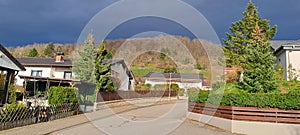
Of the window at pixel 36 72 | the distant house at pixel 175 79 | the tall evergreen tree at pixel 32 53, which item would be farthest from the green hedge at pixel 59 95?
the tall evergreen tree at pixel 32 53

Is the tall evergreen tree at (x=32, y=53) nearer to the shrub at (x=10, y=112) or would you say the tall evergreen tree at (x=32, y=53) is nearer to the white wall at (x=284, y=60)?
the shrub at (x=10, y=112)

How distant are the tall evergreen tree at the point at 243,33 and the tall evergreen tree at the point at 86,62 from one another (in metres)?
11.2

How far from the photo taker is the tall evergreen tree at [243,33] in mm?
19781

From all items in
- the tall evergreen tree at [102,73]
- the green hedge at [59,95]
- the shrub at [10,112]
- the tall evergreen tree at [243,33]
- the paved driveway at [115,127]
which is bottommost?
the paved driveway at [115,127]

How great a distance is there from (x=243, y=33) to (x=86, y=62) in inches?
532

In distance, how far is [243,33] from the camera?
2048 cm

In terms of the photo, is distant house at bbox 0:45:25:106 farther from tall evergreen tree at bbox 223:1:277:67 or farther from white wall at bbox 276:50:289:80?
white wall at bbox 276:50:289:80

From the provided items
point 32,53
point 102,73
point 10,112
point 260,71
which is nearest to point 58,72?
point 102,73

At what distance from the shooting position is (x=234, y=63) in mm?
19469

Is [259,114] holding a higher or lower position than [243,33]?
lower

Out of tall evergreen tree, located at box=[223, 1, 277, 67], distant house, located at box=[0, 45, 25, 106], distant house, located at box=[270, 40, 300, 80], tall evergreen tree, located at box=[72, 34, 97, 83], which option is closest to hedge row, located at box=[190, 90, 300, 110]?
tall evergreen tree, located at box=[223, 1, 277, 67]

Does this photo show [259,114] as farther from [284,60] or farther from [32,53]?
[32,53]

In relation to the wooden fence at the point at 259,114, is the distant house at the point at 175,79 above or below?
above

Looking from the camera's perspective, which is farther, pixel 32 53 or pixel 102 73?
pixel 32 53
